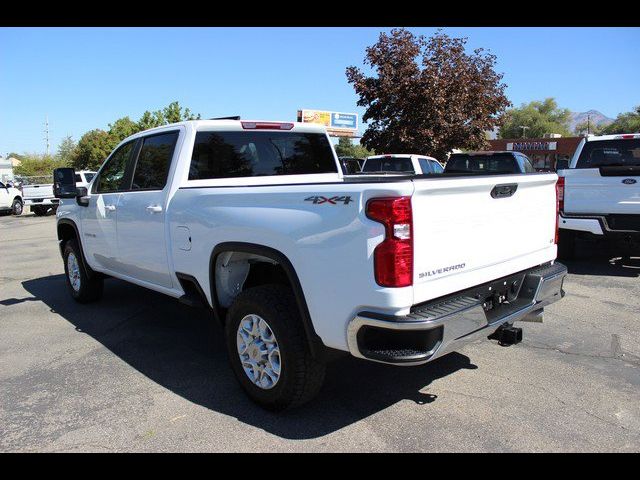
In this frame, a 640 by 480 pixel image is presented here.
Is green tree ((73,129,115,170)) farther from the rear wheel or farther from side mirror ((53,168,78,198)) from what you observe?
side mirror ((53,168,78,198))

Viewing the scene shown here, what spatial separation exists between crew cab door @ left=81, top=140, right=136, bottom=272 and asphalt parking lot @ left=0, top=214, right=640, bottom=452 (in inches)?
30.3

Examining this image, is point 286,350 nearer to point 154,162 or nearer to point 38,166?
point 154,162

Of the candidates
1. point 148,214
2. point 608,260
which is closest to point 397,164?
point 608,260

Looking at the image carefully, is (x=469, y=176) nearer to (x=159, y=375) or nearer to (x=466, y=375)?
(x=466, y=375)

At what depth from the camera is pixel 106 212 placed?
5438 mm

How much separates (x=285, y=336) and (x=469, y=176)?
1.54 metres

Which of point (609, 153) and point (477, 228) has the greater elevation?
point (609, 153)

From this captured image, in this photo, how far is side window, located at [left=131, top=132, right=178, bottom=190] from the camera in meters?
4.61

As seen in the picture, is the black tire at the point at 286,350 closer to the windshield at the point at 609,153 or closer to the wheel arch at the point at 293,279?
the wheel arch at the point at 293,279

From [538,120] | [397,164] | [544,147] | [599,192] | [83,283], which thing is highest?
[538,120]

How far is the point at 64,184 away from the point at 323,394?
3.98 metres

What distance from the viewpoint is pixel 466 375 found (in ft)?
13.6
